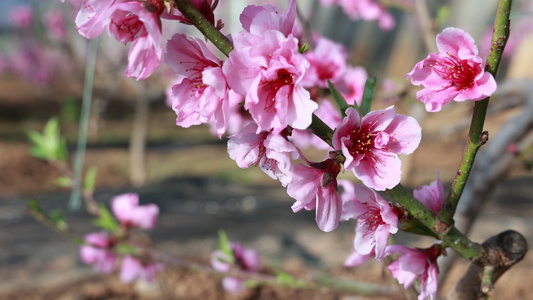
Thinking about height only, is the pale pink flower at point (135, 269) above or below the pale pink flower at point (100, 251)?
below

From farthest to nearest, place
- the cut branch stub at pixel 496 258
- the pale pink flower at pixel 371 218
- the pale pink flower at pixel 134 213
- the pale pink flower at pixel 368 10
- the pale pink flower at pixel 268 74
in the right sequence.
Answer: the pale pink flower at pixel 368 10 → the pale pink flower at pixel 134 213 → the cut branch stub at pixel 496 258 → the pale pink flower at pixel 371 218 → the pale pink flower at pixel 268 74

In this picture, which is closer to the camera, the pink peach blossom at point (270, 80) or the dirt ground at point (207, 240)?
the pink peach blossom at point (270, 80)

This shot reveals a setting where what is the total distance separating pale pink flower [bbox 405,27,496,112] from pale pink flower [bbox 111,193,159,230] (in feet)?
4.06

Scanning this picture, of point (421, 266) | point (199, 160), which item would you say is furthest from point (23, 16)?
point (421, 266)

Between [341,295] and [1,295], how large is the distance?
1.56m

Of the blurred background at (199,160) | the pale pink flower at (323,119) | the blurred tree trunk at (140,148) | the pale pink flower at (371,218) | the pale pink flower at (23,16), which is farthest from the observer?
the pale pink flower at (23,16)

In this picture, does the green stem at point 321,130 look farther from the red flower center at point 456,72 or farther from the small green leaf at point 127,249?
the small green leaf at point 127,249

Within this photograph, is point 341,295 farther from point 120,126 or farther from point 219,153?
point 120,126

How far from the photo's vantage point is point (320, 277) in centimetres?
178

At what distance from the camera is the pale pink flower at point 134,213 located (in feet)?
5.89

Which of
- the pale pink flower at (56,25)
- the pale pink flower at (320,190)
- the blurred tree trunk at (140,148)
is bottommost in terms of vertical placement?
the blurred tree trunk at (140,148)

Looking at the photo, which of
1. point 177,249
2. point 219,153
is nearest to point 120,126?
point 219,153

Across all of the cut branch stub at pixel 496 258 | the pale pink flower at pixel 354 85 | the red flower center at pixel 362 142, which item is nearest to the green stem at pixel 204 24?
the red flower center at pixel 362 142

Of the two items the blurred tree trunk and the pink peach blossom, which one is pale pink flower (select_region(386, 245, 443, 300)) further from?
the blurred tree trunk
